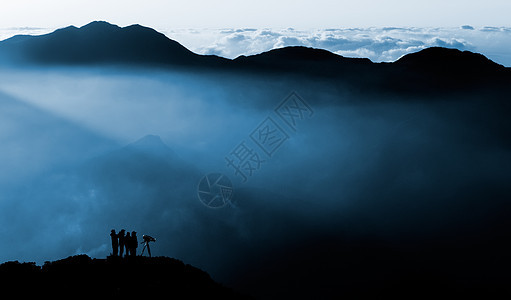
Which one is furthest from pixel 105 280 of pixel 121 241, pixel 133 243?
pixel 133 243

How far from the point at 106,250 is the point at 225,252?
51.5 metres

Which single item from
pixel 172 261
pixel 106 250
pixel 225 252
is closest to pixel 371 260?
pixel 225 252

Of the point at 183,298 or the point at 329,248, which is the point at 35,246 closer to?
A: the point at 329,248

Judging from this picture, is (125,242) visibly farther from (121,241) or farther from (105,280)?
(105,280)

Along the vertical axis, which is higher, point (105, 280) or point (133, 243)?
point (133, 243)

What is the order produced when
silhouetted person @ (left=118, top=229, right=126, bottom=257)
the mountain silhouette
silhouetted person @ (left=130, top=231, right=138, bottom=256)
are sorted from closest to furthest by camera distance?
the mountain silhouette → silhouetted person @ (left=118, top=229, right=126, bottom=257) → silhouetted person @ (left=130, top=231, right=138, bottom=256)

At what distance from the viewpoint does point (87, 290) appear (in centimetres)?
3797

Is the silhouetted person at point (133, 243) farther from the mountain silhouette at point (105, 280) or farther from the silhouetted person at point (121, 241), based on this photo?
the mountain silhouette at point (105, 280)

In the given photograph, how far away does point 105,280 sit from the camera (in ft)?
128

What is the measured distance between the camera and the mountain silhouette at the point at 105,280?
125ft

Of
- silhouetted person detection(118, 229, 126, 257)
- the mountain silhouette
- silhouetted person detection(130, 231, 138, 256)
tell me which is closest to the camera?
the mountain silhouette

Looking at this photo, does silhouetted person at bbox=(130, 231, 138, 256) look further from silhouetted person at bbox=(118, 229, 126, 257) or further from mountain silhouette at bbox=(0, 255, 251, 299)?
mountain silhouette at bbox=(0, 255, 251, 299)

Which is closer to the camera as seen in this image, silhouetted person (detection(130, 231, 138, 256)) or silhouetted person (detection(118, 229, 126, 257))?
silhouetted person (detection(118, 229, 126, 257))

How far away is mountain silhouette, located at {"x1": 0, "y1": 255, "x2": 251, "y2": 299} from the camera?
38.0 meters
